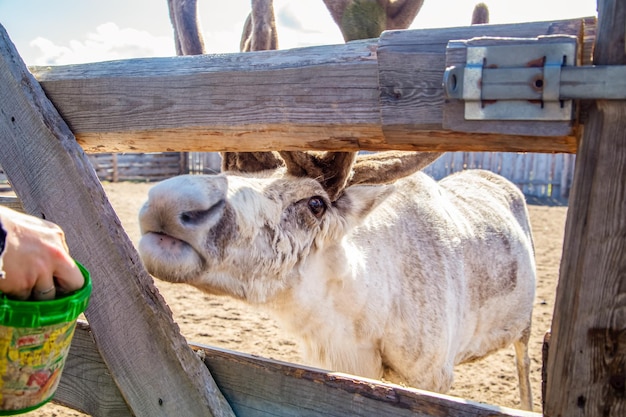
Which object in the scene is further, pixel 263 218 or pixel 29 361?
pixel 263 218

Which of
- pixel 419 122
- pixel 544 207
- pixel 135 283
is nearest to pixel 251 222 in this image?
pixel 135 283

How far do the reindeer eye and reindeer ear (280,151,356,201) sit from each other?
10 centimetres

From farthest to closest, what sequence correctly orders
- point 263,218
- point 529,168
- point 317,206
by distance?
point 529,168 → point 317,206 → point 263,218

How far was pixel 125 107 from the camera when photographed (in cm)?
191

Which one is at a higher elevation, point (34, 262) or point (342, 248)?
point (34, 262)

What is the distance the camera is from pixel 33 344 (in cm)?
117

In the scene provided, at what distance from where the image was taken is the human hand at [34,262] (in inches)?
42.0

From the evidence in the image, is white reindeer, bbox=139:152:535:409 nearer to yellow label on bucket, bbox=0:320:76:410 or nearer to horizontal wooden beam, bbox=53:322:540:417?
horizontal wooden beam, bbox=53:322:540:417

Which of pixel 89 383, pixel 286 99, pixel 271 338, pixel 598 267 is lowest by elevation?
pixel 271 338

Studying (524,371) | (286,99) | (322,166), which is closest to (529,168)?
(524,371)

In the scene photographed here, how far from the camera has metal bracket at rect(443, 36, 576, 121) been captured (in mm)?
1252

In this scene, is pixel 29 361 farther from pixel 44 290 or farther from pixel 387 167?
pixel 387 167

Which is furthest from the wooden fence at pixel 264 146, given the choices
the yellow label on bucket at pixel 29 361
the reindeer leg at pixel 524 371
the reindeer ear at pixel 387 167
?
the reindeer leg at pixel 524 371

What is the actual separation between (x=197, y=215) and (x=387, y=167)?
4.18 ft
